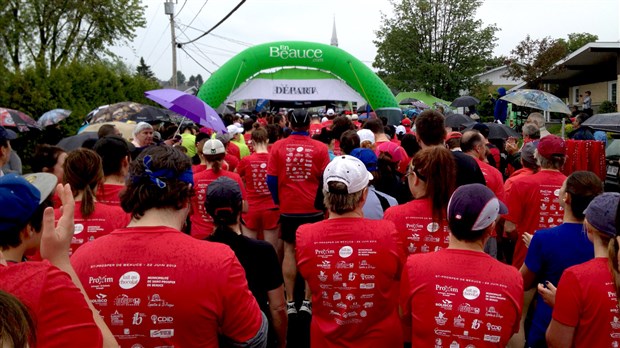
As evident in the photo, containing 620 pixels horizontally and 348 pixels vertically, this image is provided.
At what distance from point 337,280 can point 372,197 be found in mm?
1493

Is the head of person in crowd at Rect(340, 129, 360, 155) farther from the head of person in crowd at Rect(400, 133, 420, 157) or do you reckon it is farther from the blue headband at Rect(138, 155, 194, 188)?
the blue headband at Rect(138, 155, 194, 188)

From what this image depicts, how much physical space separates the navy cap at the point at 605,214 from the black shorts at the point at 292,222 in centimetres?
393

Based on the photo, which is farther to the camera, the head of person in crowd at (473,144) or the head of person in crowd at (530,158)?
the head of person in crowd at (473,144)

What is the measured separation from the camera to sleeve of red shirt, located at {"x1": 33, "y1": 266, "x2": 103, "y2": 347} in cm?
179

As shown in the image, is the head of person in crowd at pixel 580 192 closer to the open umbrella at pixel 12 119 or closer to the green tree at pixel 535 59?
the open umbrella at pixel 12 119

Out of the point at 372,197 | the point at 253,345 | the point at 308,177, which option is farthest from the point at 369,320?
the point at 308,177

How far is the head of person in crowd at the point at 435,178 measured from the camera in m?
3.45

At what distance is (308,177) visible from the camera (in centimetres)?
627

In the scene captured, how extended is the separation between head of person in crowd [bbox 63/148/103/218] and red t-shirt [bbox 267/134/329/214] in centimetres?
274

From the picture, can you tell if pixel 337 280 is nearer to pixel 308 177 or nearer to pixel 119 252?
pixel 119 252

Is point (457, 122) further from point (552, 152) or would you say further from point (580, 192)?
point (580, 192)

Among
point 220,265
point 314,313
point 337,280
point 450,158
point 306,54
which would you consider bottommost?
point 314,313

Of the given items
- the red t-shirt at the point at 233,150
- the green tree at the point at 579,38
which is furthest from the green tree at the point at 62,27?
the green tree at the point at 579,38

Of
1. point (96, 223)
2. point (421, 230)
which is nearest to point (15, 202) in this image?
point (96, 223)
